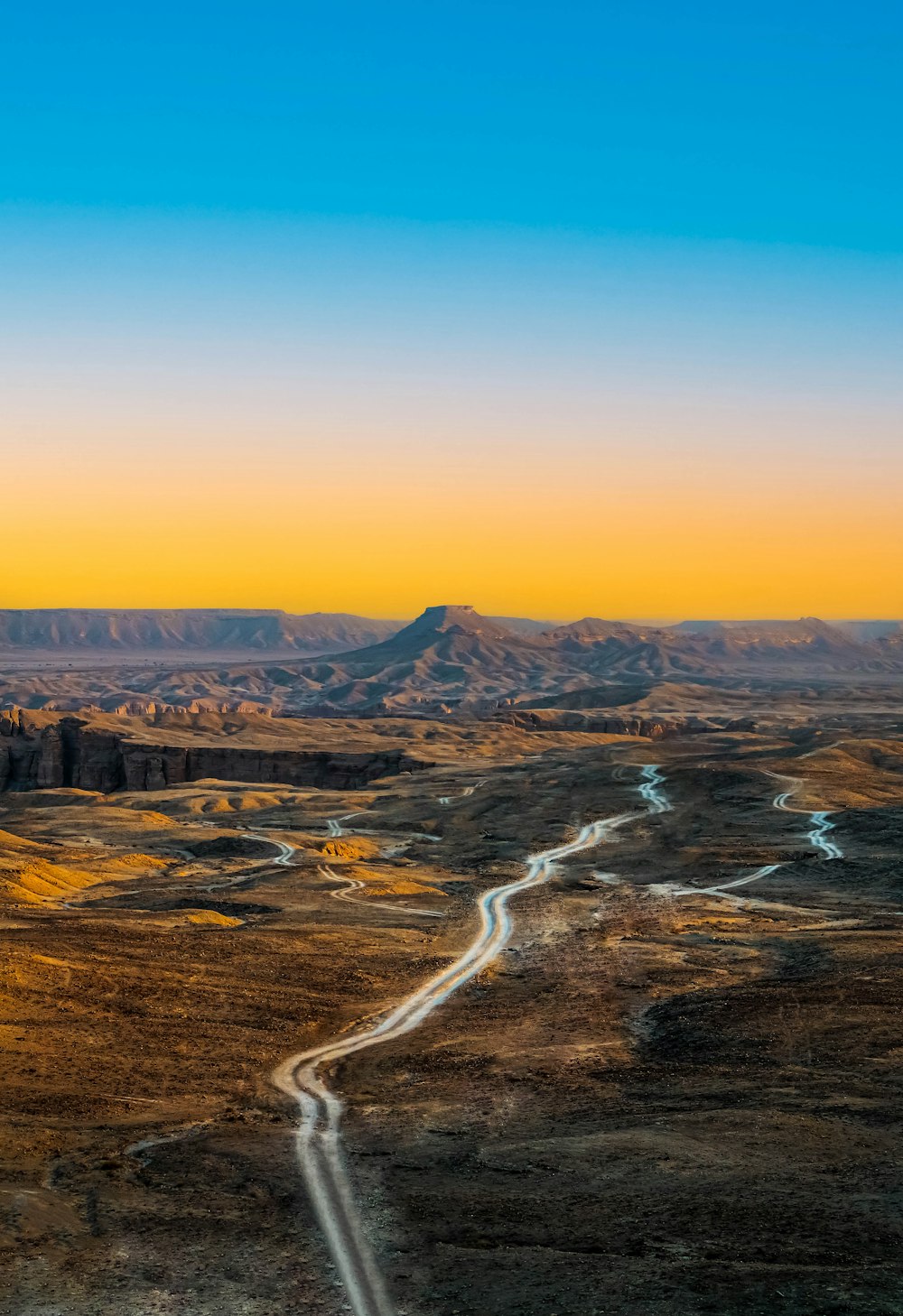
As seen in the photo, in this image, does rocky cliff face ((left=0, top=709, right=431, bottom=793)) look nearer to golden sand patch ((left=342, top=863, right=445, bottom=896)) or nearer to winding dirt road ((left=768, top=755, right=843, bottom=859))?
winding dirt road ((left=768, top=755, right=843, bottom=859))

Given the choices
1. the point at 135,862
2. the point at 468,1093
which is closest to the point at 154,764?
the point at 135,862

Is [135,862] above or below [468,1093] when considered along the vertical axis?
below

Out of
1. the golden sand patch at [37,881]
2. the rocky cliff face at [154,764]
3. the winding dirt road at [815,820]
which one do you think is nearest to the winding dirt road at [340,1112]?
the golden sand patch at [37,881]

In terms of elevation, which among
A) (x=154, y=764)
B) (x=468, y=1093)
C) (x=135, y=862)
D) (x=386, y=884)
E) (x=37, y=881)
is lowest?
(x=154, y=764)

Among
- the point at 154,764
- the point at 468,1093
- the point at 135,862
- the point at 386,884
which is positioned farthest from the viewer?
the point at 154,764

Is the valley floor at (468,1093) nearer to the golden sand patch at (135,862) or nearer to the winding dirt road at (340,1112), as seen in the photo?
the winding dirt road at (340,1112)

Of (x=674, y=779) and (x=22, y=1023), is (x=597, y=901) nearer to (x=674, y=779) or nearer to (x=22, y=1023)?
(x=22, y=1023)

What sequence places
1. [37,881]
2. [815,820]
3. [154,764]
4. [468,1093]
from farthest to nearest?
[154,764], [815,820], [37,881], [468,1093]

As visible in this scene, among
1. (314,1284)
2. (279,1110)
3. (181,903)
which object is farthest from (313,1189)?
(181,903)

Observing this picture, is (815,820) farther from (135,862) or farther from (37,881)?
(37,881)
